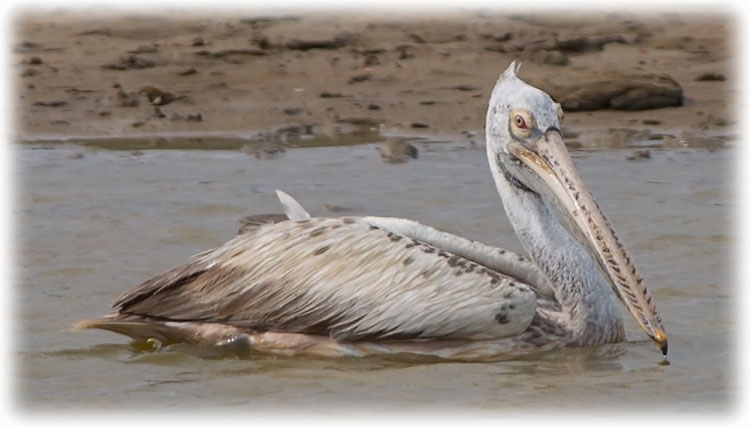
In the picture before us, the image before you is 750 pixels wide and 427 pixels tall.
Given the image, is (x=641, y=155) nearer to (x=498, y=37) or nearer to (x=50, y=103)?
(x=498, y=37)

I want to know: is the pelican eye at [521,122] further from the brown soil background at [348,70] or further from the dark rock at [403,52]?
the dark rock at [403,52]

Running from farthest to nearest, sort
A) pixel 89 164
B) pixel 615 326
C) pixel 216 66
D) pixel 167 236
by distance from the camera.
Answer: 1. pixel 216 66
2. pixel 89 164
3. pixel 167 236
4. pixel 615 326

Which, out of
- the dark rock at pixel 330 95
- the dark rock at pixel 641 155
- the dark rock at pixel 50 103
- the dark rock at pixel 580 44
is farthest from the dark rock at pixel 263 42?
the dark rock at pixel 641 155

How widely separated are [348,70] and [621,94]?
7.32 ft

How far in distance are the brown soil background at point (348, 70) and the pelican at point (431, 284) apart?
4.55m

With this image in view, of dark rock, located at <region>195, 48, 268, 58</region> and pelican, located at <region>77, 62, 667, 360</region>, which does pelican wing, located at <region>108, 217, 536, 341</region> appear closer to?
pelican, located at <region>77, 62, 667, 360</region>

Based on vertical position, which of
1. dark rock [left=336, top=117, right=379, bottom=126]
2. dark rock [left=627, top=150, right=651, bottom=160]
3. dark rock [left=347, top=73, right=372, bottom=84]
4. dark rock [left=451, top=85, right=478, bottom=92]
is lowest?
dark rock [left=627, top=150, right=651, bottom=160]

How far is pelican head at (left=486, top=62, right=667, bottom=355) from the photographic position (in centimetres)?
610

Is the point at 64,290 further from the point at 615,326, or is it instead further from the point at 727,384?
the point at 727,384

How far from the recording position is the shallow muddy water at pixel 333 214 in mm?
5848

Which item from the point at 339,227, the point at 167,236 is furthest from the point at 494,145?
the point at 167,236

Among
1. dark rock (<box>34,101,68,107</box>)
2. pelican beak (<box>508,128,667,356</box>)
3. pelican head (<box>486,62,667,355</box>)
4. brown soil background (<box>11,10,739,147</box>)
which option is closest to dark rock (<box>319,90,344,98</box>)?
brown soil background (<box>11,10,739,147</box>)

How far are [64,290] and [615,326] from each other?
2.63 meters

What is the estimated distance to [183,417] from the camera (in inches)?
220
